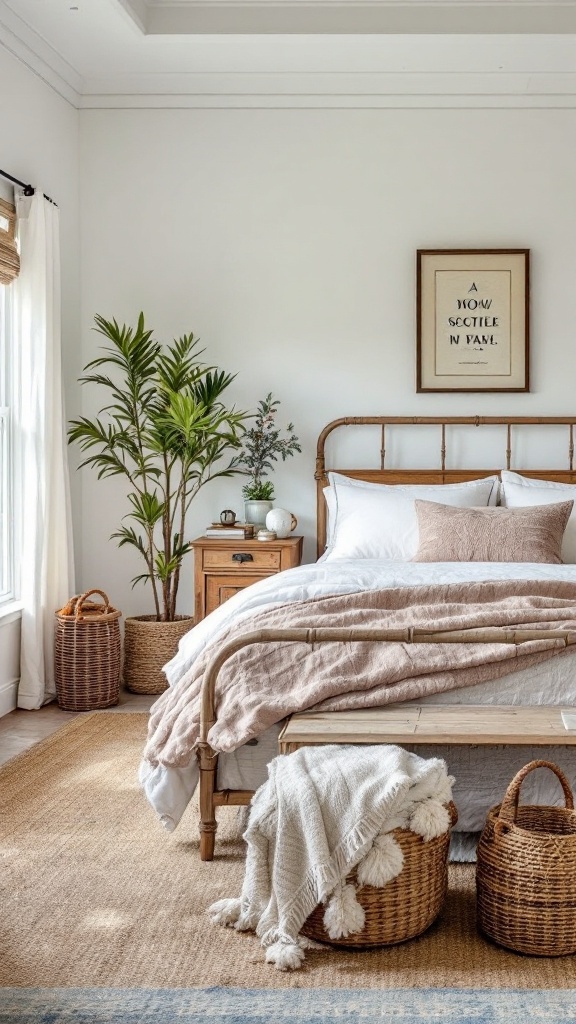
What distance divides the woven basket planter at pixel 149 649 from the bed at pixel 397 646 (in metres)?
0.85

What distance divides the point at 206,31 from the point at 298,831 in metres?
3.76

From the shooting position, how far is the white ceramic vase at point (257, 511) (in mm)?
5156

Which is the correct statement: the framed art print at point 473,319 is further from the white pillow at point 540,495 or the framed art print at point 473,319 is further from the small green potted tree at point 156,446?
the small green potted tree at point 156,446

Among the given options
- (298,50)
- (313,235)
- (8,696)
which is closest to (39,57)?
(298,50)

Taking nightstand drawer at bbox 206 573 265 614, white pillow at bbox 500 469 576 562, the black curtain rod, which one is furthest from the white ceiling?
nightstand drawer at bbox 206 573 265 614

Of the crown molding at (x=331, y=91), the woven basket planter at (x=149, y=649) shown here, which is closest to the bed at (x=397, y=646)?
the woven basket planter at (x=149, y=649)

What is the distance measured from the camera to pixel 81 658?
4711mm

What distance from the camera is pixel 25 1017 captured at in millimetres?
2061

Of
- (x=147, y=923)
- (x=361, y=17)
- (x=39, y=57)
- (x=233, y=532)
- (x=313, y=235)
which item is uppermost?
(x=361, y=17)

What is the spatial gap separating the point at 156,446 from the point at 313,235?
1.41 m

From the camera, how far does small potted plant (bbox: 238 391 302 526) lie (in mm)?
5168

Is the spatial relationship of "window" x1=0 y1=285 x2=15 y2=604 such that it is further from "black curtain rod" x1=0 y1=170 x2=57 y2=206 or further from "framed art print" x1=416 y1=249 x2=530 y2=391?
"framed art print" x1=416 y1=249 x2=530 y2=391

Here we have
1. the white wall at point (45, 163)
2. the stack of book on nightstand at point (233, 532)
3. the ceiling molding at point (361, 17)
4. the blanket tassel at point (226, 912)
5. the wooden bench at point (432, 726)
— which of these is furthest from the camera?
the stack of book on nightstand at point (233, 532)

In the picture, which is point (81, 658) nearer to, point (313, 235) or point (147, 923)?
point (147, 923)
